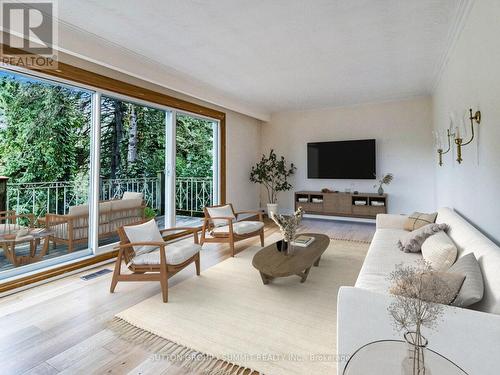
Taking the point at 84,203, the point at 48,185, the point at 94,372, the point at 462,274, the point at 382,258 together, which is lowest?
the point at 94,372

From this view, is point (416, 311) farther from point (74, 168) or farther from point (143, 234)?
point (74, 168)

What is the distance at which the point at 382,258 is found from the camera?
2410 millimetres

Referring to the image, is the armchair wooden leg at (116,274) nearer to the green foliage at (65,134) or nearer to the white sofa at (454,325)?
the green foliage at (65,134)

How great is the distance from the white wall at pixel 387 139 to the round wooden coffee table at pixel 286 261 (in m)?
3.43

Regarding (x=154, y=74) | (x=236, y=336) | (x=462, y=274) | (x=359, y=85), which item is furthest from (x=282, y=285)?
(x=359, y=85)

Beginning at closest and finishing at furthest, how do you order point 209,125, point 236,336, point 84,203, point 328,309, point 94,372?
point 94,372 → point 236,336 → point 328,309 → point 84,203 → point 209,125

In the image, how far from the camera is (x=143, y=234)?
9.09ft

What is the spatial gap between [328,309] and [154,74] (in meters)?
3.69

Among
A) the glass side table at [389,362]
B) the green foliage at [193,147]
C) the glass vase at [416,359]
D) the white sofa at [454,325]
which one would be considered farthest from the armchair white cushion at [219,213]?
the glass vase at [416,359]

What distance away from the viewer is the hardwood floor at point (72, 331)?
1.63m

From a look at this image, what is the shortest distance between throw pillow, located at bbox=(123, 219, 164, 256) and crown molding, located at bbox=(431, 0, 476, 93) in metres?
3.63

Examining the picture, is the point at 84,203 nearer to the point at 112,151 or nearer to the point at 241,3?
the point at 112,151

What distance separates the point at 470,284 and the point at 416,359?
0.73 meters

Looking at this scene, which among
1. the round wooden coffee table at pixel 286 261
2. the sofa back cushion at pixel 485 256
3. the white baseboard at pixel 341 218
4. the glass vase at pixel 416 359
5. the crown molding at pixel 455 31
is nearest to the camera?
the glass vase at pixel 416 359
